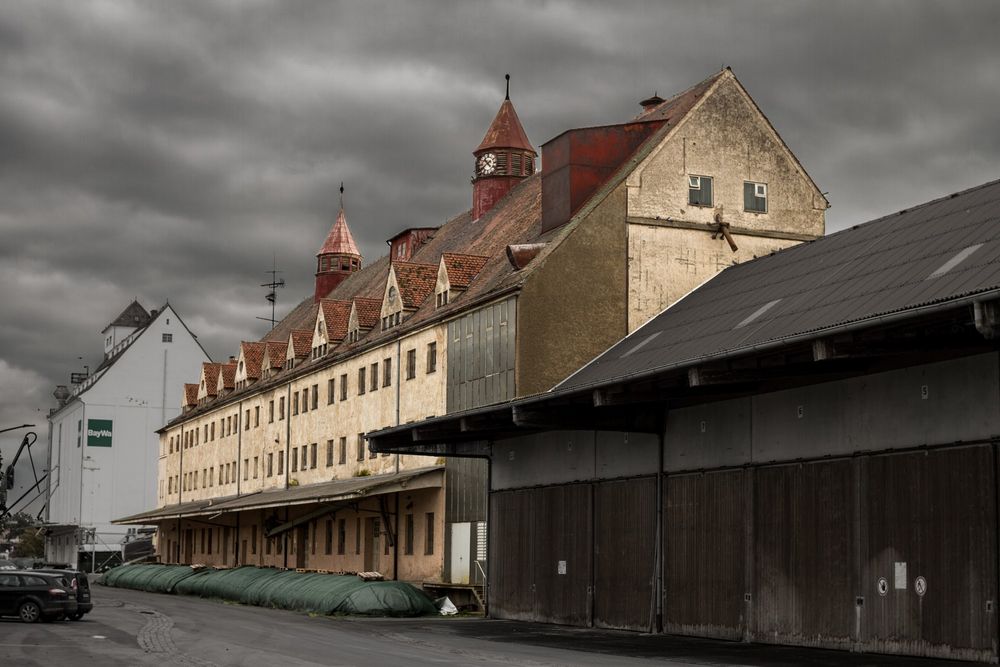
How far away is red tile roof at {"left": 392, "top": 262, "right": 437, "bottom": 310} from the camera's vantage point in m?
51.4

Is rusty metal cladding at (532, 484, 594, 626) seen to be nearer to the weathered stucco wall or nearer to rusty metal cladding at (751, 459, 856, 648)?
the weathered stucco wall

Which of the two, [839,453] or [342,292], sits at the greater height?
[342,292]

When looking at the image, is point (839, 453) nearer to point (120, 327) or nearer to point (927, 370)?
point (927, 370)

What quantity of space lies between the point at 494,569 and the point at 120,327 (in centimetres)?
10264

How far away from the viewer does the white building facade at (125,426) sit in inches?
4345

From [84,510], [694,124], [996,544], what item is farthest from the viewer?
[84,510]

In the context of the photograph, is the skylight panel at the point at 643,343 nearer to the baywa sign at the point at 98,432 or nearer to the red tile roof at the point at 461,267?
the red tile roof at the point at 461,267

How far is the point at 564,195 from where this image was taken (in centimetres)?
4250

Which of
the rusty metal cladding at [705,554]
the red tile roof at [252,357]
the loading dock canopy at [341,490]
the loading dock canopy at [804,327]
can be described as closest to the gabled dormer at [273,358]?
the red tile roof at [252,357]

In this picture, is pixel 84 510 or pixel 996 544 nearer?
pixel 996 544

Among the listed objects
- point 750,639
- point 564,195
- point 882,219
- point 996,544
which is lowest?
point 750,639

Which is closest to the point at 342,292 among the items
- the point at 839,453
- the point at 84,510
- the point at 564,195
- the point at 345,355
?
the point at 345,355

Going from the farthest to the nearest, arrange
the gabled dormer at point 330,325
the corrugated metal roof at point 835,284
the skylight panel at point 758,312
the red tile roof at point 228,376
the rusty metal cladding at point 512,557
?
the red tile roof at point 228,376 → the gabled dormer at point 330,325 → the rusty metal cladding at point 512,557 → the skylight panel at point 758,312 → the corrugated metal roof at point 835,284

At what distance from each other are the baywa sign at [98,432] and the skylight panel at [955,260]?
3708 inches
